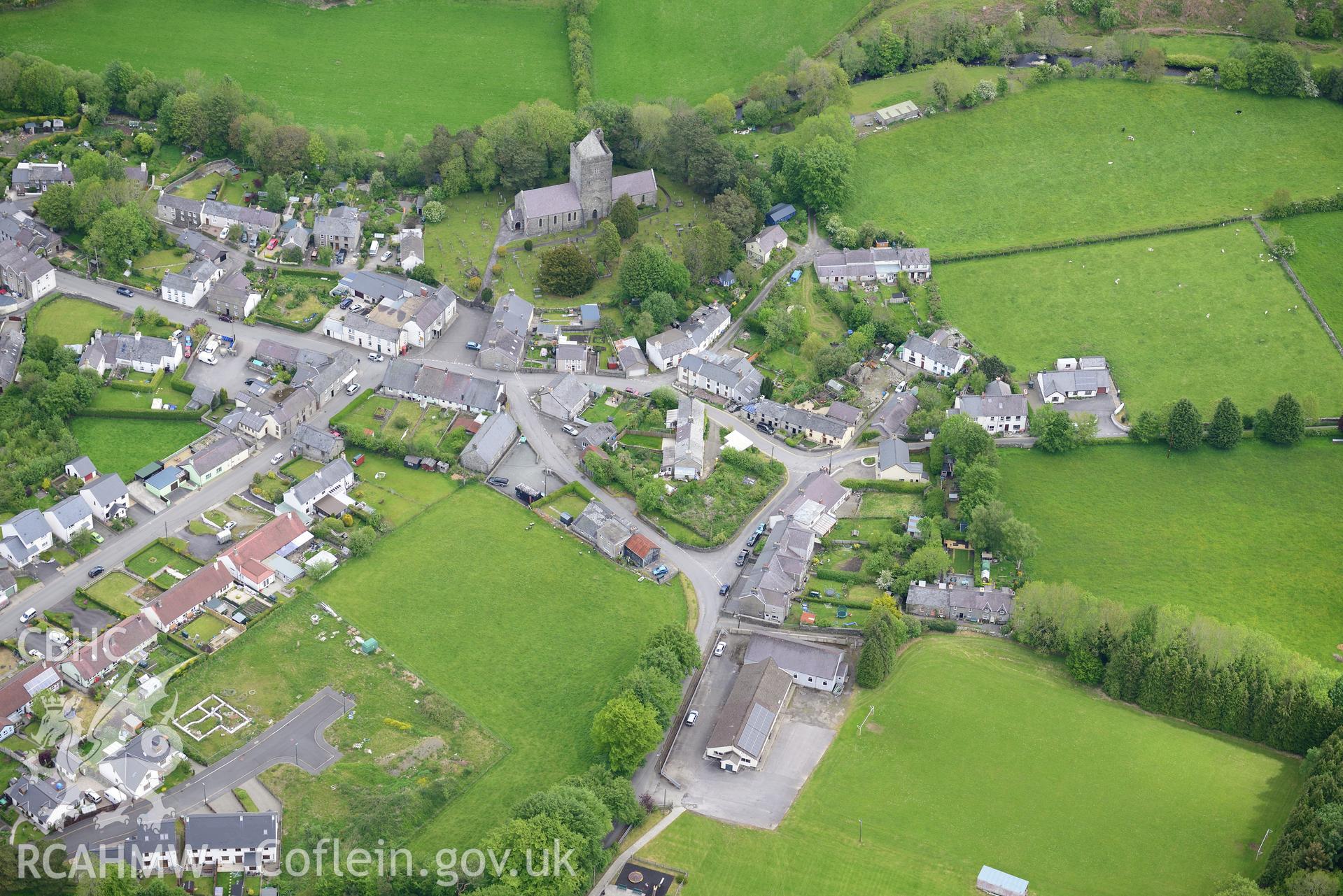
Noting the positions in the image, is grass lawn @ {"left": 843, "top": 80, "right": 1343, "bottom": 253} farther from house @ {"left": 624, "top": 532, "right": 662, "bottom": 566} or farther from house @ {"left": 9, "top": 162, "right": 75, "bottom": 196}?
house @ {"left": 9, "top": 162, "right": 75, "bottom": 196}

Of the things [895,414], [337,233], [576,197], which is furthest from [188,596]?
[895,414]

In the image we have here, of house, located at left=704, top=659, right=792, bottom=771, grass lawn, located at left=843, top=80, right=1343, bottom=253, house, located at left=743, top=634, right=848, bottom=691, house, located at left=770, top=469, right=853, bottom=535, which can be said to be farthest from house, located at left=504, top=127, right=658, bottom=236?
house, located at left=704, top=659, right=792, bottom=771

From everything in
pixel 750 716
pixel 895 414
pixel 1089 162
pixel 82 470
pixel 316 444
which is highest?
pixel 1089 162

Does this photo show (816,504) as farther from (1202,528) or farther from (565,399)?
(1202,528)

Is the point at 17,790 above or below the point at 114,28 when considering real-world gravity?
below

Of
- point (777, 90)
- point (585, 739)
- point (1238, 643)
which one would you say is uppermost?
point (777, 90)

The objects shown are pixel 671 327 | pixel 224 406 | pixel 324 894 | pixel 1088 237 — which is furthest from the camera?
pixel 1088 237

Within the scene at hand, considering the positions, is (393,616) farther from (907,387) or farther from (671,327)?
(907,387)

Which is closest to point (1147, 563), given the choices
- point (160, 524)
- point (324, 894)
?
point (324, 894)
